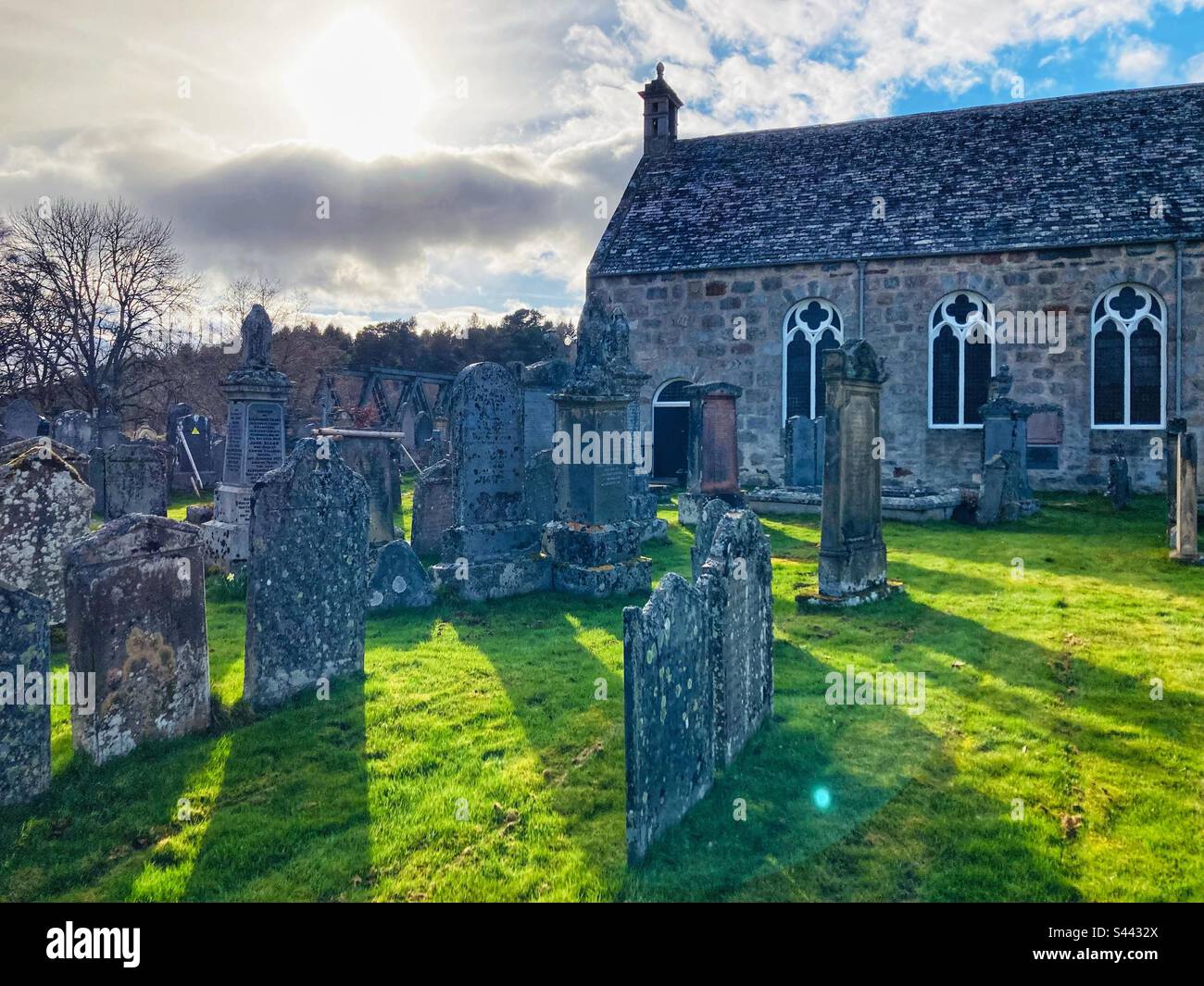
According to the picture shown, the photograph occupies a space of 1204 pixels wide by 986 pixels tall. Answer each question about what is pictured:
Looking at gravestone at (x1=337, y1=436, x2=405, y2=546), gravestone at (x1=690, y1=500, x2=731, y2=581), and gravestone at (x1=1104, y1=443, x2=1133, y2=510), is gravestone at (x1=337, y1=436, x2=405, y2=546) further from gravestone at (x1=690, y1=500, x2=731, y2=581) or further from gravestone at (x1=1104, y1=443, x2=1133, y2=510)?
gravestone at (x1=1104, y1=443, x2=1133, y2=510)

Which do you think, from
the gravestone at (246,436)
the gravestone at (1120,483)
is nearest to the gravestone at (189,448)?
the gravestone at (246,436)

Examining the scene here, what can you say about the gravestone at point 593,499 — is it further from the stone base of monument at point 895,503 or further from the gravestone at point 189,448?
the gravestone at point 189,448

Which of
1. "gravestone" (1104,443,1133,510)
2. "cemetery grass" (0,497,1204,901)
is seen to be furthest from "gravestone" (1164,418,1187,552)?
"cemetery grass" (0,497,1204,901)

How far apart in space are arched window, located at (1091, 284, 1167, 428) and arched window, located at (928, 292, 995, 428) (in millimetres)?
2132

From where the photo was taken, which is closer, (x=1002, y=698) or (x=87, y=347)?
(x=1002, y=698)

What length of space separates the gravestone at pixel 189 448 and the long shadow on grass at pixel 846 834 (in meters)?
18.5

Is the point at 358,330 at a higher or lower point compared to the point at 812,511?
higher

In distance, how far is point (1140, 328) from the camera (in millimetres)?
16516

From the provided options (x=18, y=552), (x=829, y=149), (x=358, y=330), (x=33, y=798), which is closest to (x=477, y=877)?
(x=33, y=798)

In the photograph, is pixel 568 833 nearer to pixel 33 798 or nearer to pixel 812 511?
pixel 33 798

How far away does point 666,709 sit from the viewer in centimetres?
387

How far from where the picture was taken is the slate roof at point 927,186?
1683cm

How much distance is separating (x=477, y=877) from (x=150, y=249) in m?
31.4

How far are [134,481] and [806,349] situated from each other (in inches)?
589
